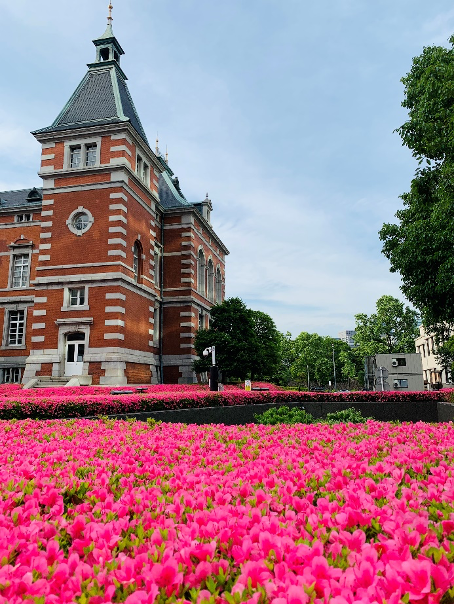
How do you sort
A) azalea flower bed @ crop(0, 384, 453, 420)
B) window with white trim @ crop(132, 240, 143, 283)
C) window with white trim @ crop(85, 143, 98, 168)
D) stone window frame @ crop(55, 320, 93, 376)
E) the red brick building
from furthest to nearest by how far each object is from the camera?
window with white trim @ crop(132, 240, 143, 283)
window with white trim @ crop(85, 143, 98, 168)
the red brick building
stone window frame @ crop(55, 320, 93, 376)
azalea flower bed @ crop(0, 384, 453, 420)

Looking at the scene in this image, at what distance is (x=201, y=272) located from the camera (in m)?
36.5

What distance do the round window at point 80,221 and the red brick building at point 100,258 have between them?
0.27 feet

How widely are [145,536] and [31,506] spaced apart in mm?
1051

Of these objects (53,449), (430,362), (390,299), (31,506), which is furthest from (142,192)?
(430,362)

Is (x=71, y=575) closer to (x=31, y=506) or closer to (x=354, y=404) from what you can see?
(x=31, y=506)

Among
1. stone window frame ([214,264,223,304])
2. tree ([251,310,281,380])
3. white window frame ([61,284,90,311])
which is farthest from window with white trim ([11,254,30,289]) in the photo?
tree ([251,310,281,380])

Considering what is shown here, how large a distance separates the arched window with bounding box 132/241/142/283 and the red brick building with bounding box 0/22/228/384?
0.22 feet

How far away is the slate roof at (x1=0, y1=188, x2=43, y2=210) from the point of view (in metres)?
34.2

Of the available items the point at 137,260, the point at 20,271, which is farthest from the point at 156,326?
the point at 20,271

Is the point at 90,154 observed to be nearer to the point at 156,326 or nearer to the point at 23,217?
the point at 23,217

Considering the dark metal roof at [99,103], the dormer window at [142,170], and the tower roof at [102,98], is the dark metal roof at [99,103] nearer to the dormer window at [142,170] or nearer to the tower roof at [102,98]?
the tower roof at [102,98]

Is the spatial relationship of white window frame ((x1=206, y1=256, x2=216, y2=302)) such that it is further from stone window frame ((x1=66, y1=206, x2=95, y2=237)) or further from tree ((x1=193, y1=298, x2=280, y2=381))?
stone window frame ((x1=66, y1=206, x2=95, y2=237))

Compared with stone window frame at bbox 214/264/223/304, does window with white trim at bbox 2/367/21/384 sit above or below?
below

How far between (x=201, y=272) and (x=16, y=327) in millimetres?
14696
